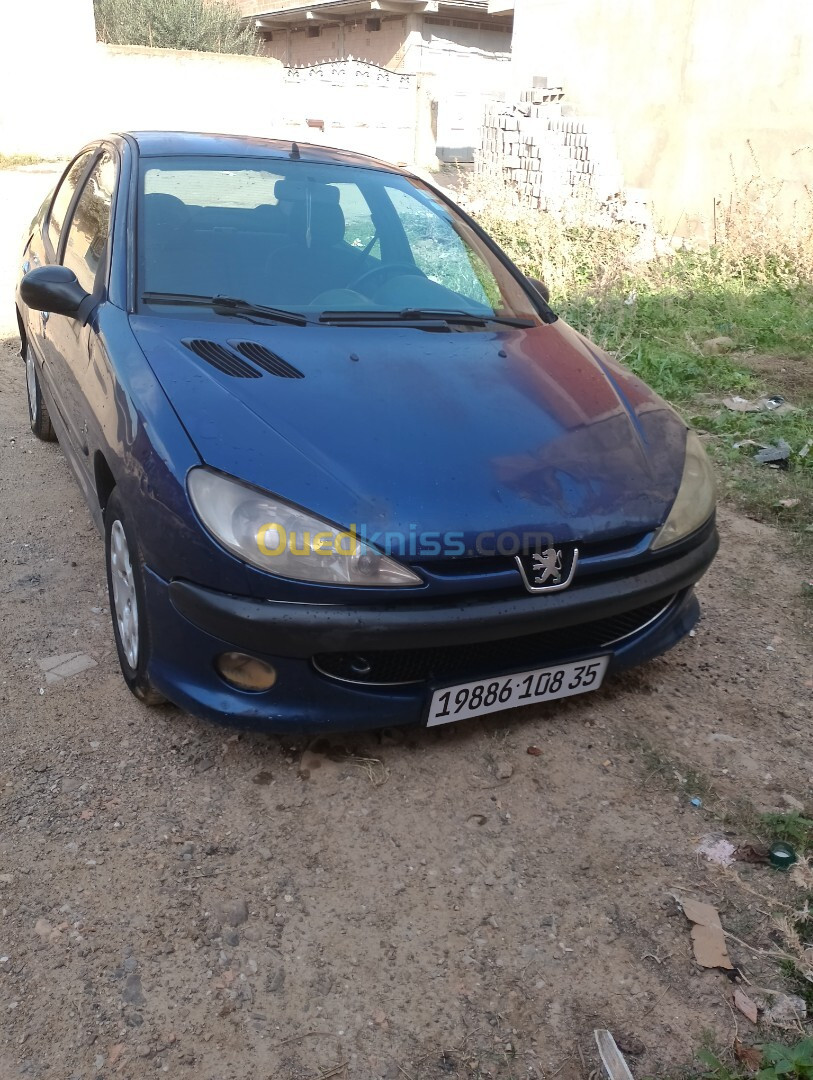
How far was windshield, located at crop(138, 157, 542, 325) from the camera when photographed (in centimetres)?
309

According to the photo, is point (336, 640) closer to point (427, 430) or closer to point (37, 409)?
point (427, 430)

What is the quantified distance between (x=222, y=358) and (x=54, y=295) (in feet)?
2.88

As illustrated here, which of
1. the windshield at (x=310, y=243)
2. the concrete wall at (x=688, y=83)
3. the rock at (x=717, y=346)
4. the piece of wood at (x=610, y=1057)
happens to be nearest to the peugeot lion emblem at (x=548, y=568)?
the piece of wood at (x=610, y=1057)

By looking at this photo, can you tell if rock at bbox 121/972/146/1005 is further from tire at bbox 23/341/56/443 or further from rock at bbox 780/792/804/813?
tire at bbox 23/341/56/443

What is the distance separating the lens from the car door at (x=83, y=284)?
10.2 ft

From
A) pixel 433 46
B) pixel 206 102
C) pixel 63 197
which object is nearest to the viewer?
pixel 63 197

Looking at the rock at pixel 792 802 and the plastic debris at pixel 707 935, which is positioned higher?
the plastic debris at pixel 707 935

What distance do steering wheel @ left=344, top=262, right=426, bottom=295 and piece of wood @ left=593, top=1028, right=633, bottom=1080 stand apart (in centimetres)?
242

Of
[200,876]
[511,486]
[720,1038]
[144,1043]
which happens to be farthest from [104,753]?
[720,1038]

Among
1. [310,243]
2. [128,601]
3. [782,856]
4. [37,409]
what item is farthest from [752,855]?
[37,409]

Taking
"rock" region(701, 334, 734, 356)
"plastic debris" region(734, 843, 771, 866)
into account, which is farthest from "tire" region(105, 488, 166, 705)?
"rock" region(701, 334, 734, 356)

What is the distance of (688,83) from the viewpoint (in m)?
9.62

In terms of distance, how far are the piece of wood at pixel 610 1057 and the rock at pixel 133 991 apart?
95 cm

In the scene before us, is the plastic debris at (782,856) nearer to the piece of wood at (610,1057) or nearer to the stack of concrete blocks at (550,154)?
the piece of wood at (610,1057)
